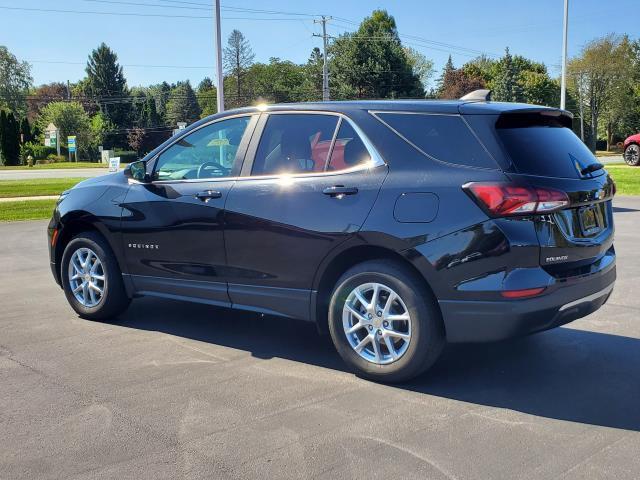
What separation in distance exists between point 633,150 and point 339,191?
2646 centimetres

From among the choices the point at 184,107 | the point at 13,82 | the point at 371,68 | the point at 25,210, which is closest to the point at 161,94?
the point at 184,107

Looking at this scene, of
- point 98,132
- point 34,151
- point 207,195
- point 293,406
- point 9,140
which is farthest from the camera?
point 98,132

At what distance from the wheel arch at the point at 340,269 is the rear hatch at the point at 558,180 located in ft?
2.62

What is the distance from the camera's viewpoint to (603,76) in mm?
69375

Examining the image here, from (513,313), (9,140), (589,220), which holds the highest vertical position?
(9,140)

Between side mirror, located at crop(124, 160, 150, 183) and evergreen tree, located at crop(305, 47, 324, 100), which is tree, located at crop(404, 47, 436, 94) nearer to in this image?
evergreen tree, located at crop(305, 47, 324, 100)

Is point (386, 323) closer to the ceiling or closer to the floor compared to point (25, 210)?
closer to the floor

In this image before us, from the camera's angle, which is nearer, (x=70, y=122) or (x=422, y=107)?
(x=422, y=107)

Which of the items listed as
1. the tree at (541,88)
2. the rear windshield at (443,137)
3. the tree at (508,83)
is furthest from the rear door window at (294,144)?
the tree at (541,88)

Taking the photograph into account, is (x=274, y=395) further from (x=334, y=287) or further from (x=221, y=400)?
(x=334, y=287)

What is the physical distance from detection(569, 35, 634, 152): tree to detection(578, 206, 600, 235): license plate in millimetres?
69944

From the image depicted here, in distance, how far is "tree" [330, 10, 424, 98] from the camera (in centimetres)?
5559

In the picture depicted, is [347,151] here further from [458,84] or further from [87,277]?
[458,84]

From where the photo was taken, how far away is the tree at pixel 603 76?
67.0 meters
